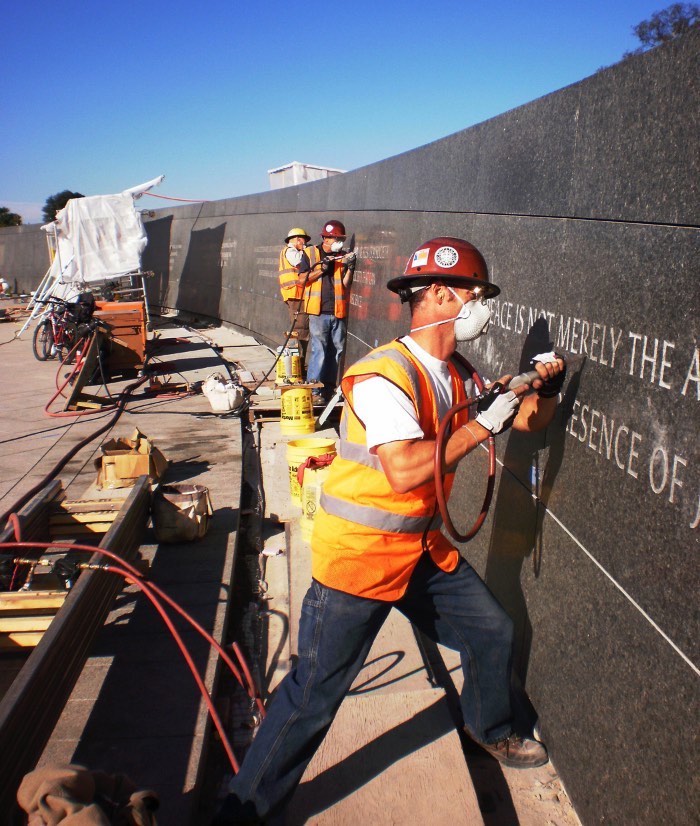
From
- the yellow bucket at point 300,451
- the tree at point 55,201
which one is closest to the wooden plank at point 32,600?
the yellow bucket at point 300,451

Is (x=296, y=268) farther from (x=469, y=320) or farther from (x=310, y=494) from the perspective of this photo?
(x=469, y=320)

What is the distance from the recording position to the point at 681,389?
233 cm

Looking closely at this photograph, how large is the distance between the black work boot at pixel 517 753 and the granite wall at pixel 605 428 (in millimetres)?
82

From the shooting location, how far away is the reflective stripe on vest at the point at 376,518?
2721mm

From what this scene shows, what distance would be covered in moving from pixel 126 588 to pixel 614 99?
3.56 metres

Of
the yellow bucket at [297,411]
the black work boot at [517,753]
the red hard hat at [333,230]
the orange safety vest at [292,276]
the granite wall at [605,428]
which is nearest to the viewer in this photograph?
the granite wall at [605,428]

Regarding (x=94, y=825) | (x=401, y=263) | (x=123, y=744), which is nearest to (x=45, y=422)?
(x=401, y=263)

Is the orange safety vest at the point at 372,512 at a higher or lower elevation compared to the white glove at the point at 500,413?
lower

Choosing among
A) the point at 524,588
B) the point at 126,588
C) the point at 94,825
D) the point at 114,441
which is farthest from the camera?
the point at 114,441

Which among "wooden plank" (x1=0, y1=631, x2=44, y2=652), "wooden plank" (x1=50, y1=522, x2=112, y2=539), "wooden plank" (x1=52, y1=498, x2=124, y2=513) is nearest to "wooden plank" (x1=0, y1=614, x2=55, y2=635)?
"wooden plank" (x1=0, y1=631, x2=44, y2=652)

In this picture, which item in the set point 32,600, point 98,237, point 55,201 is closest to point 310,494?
point 32,600

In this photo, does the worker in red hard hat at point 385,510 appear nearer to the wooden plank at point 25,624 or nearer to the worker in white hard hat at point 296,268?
the wooden plank at point 25,624

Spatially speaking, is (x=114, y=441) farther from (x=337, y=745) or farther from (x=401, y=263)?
(x=337, y=745)

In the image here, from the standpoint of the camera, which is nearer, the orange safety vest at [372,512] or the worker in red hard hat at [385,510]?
the worker in red hard hat at [385,510]
